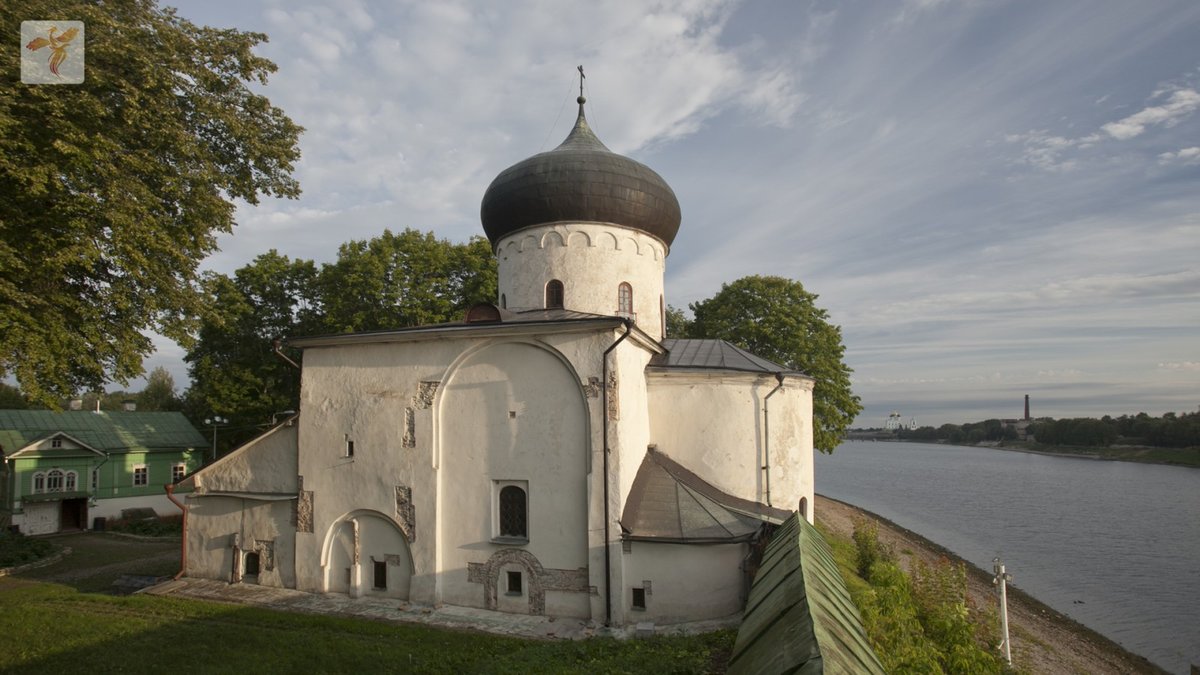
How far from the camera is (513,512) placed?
10383 millimetres

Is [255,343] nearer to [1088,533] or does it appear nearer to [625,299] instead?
[625,299]

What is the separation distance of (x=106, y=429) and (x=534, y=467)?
2129 cm

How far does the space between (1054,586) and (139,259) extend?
24481 millimetres

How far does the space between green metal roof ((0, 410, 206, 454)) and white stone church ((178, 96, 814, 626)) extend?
45.2ft

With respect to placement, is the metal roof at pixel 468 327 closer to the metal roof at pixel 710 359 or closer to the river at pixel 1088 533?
the metal roof at pixel 710 359

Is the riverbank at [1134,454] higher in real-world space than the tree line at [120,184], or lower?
lower

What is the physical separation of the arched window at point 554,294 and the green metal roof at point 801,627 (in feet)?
31.0

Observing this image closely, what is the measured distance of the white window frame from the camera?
10.1m

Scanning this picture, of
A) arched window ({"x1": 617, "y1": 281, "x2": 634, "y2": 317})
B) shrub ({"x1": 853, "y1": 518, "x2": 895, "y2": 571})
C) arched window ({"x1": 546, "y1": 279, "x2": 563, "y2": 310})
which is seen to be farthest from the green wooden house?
shrub ({"x1": 853, "y1": 518, "x2": 895, "y2": 571})

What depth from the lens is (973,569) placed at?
66.7ft

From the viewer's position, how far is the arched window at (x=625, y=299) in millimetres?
14234

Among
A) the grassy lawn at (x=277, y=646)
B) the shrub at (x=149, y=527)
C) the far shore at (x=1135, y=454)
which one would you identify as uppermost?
the grassy lawn at (x=277, y=646)

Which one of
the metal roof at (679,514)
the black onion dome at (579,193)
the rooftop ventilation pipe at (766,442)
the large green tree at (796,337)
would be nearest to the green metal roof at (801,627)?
the metal roof at (679,514)

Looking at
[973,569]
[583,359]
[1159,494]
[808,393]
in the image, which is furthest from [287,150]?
[1159,494]
